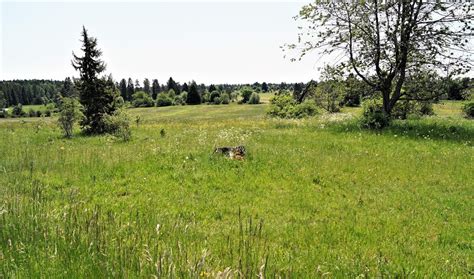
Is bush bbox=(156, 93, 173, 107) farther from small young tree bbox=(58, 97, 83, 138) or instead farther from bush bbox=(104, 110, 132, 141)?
small young tree bbox=(58, 97, 83, 138)

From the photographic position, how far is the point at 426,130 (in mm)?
18297

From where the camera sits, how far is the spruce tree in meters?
25.1

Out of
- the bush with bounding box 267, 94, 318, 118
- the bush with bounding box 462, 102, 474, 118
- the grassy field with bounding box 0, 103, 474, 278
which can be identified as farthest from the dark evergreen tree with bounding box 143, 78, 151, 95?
the grassy field with bounding box 0, 103, 474, 278

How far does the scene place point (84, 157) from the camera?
12.9 m

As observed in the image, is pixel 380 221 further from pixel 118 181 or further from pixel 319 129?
pixel 319 129

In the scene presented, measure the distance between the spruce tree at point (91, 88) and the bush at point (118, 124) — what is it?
1.60 m

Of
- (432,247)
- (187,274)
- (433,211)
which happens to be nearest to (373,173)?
(433,211)

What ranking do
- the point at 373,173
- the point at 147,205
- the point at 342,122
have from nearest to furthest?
the point at 147,205, the point at 373,173, the point at 342,122

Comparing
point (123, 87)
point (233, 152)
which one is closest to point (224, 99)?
point (123, 87)

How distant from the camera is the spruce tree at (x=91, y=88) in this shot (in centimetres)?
2511

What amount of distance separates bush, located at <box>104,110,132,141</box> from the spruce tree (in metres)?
1.60

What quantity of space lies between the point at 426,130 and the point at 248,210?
14018 mm

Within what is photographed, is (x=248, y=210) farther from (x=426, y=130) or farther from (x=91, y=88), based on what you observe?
(x=91, y=88)

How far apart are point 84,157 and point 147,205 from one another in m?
5.90
